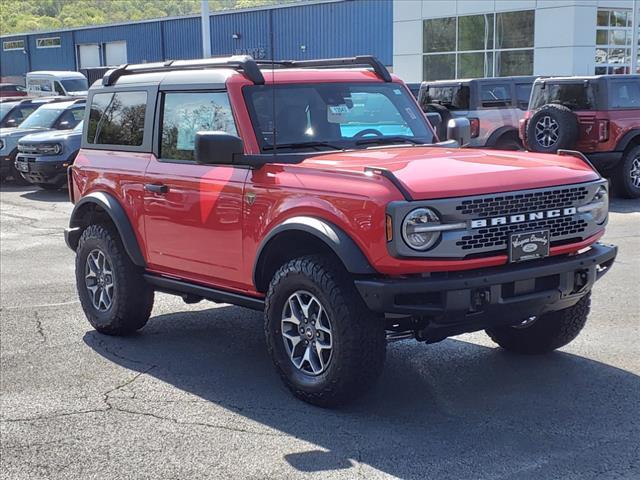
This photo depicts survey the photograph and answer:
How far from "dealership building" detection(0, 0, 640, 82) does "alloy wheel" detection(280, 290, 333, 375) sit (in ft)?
77.7

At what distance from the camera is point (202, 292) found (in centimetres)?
625

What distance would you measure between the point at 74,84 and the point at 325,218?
1071 inches

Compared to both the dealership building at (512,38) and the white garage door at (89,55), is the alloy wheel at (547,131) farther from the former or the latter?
the white garage door at (89,55)

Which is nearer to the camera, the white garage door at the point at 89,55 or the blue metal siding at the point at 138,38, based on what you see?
the blue metal siding at the point at 138,38

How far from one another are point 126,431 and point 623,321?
404 cm

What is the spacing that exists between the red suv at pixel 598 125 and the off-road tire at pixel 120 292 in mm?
9052

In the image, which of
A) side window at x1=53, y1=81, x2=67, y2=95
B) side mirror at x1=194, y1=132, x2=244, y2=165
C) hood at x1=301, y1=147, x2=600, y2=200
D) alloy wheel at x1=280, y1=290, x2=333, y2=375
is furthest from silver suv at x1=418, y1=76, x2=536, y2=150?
side window at x1=53, y1=81, x2=67, y2=95

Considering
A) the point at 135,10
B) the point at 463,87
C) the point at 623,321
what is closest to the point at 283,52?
the point at 463,87

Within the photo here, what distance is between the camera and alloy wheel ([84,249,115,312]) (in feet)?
23.3

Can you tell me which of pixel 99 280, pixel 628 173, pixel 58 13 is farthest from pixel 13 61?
pixel 58 13

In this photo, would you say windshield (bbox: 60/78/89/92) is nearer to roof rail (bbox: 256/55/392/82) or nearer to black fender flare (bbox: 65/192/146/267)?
black fender flare (bbox: 65/192/146/267)

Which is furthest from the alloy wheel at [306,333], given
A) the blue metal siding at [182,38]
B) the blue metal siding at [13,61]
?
the blue metal siding at [13,61]

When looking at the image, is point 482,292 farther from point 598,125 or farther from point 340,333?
point 598,125

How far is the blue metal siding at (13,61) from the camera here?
58344mm
